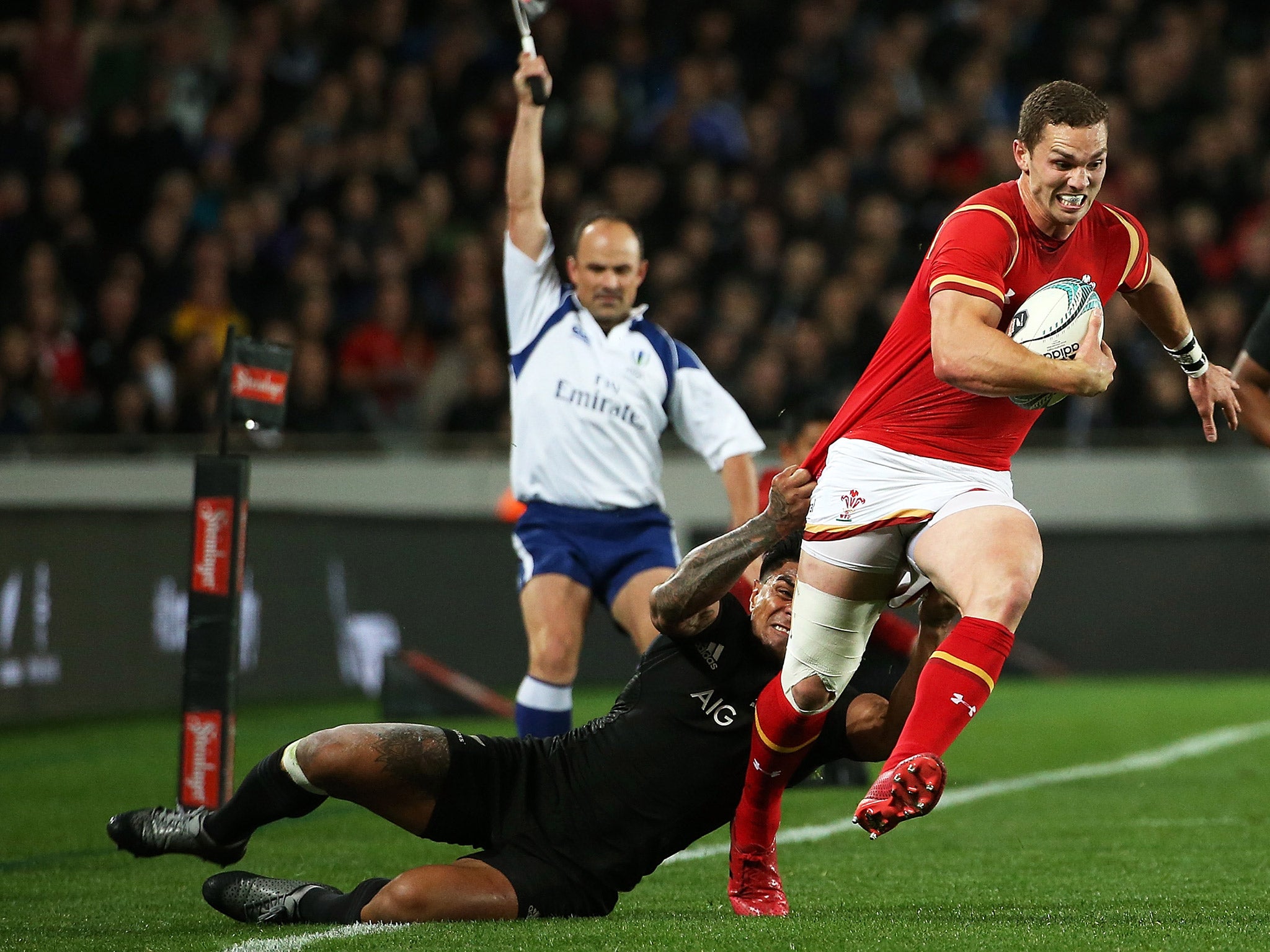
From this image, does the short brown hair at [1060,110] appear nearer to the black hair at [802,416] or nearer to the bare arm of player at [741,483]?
the bare arm of player at [741,483]

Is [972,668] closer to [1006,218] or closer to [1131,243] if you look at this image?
[1006,218]

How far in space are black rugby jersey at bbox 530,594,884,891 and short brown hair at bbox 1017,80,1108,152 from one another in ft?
4.66

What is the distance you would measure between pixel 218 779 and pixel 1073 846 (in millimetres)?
2900

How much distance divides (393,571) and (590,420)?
5.98 metres

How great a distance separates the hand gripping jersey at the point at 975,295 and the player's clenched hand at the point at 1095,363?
0.73ft

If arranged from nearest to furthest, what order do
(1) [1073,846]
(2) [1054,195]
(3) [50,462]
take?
(2) [1054,195] < (1) [1073,846] < (3) [50,462]

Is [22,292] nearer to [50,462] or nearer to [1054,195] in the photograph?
[50,462]

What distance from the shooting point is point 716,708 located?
15.3ft

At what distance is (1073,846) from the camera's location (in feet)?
19.5

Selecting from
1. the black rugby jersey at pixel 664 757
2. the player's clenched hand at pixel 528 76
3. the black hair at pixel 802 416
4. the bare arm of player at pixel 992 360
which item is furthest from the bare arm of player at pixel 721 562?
the black hair at pixel 802 416

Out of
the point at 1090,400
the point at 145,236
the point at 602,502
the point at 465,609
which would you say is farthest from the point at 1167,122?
the point at 602,502

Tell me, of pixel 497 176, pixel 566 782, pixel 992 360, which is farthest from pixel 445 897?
pixel 497 176

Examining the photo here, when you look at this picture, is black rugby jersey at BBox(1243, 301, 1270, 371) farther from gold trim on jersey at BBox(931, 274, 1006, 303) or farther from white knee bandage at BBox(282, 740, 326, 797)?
white knee bandage at BBox(282, 740, 326, 797)

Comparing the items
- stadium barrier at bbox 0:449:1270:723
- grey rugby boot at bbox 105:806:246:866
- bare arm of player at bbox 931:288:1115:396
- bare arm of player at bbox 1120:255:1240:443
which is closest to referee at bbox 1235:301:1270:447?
bare arm of player at bbox 1120:255:1240:443
